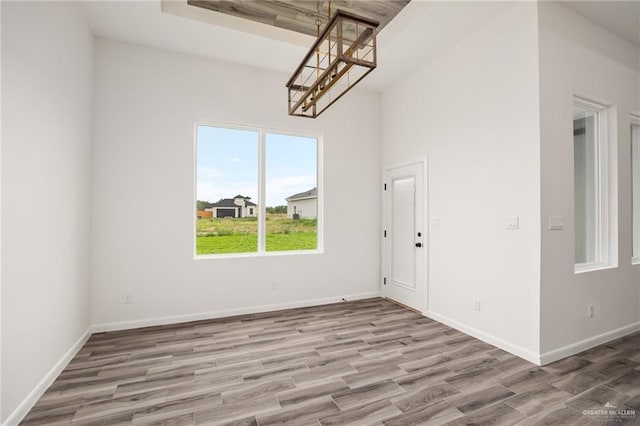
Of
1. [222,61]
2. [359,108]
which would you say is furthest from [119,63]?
[359,108]

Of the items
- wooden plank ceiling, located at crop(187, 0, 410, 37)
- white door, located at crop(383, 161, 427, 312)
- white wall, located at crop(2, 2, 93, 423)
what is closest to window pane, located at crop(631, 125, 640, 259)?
white door, located at crop(383, 161, 427, 312)

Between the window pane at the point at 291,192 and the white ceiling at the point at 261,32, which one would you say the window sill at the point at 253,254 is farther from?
the white ceiling at the point at 261,32

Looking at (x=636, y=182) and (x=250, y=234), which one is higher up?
(x=636, y=182)

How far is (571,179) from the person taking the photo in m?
2.93

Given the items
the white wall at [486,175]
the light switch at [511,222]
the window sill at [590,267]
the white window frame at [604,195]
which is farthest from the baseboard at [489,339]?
the white window frame at [604,195]

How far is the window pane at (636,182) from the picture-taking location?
147 inches

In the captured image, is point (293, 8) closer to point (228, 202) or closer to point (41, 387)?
point (228, 202)

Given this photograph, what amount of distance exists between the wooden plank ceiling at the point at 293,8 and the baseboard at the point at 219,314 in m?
3.62

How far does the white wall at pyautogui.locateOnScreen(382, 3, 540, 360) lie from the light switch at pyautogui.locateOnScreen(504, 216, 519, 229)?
4cm

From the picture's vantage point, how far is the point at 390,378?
2.47 meters

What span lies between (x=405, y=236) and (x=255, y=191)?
2.34 metres

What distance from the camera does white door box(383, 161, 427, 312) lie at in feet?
13.7

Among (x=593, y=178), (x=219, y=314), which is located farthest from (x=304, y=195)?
(x=593, y=178)

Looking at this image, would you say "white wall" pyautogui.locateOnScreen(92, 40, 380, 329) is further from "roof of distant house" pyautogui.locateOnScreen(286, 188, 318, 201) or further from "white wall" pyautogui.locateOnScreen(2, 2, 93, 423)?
"white wall" pyautogui.locateOnScreen(2, 2, 93, 423)
